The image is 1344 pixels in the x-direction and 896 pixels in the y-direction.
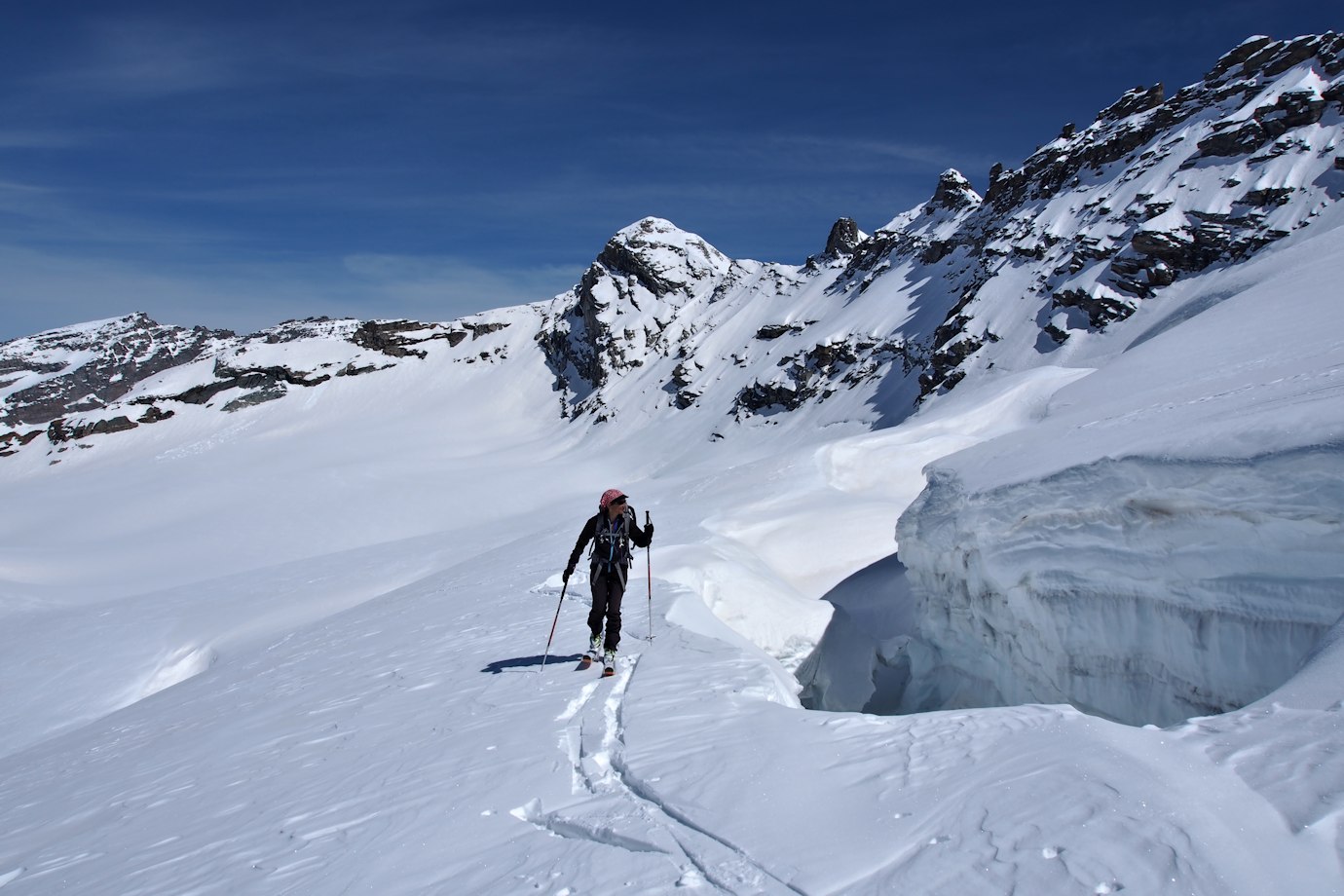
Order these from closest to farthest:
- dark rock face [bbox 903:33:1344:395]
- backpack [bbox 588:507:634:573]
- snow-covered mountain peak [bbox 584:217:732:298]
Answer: backpack [bbox 588:507:634:573] < dark rock face [bbox 903:33:1344:395] < snow-covered mountain peak [bbox 584:217:732:298]

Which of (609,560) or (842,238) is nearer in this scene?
(609,560)

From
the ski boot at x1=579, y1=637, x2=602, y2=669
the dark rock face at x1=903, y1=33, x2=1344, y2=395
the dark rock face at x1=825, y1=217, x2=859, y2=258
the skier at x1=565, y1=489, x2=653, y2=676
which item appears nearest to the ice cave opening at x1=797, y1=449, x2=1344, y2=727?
the skier at x1=565, y1=489, x2=653, y2=676

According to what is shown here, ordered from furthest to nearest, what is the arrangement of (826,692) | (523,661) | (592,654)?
(826,692)
(523,661)
(592,654)

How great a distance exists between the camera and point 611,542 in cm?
857

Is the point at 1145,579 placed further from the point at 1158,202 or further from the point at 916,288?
the point at 916,288

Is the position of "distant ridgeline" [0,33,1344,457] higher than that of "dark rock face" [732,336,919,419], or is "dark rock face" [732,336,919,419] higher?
"distant ridgeline" [0,33,1344,457]

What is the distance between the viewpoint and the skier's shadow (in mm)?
8961

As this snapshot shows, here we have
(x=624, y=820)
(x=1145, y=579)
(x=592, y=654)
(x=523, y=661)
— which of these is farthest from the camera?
(x=523, y=661)

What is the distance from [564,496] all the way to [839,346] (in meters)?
27.7

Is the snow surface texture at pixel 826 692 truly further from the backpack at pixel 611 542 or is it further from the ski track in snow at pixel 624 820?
the backpack at pixel 611 542

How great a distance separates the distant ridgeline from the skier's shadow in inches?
1781

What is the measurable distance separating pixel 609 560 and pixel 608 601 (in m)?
0.44

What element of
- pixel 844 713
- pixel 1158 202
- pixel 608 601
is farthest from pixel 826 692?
pixel 1158 202

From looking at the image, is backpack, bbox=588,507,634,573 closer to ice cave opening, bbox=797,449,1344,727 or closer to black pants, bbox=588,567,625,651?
black pants, bbox=588,567,625,651
